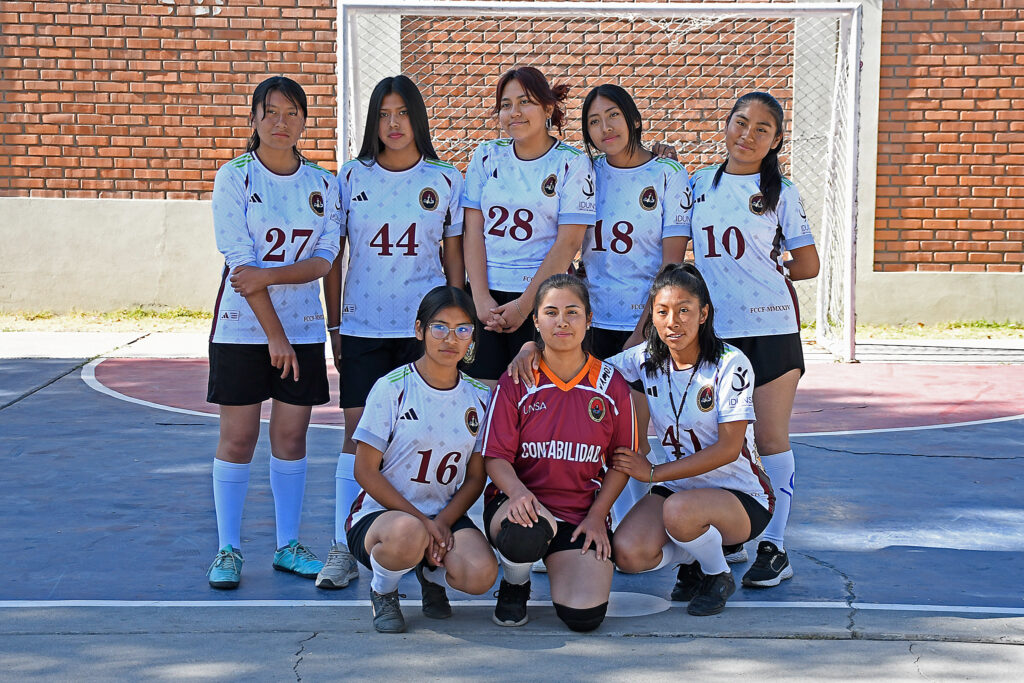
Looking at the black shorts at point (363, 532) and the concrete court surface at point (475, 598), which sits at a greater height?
the black shorts at point (363, 532)


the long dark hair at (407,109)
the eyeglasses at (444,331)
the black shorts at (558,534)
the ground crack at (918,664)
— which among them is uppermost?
the long dark hair at (407,109)

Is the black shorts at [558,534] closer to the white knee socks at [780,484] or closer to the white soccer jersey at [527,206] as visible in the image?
the white knee socks at [780,484]

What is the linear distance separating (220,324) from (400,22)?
8.01m

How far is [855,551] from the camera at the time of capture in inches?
173

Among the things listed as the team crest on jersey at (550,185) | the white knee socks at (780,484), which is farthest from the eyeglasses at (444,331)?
the white knee socks at (780,484)

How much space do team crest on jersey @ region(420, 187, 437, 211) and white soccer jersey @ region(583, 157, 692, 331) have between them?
62cm

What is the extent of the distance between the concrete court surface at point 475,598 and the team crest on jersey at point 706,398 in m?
0.67

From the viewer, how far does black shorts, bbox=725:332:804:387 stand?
4223 millimetres

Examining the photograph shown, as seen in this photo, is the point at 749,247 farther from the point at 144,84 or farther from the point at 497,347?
the point at 144,84

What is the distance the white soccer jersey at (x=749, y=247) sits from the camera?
4211mm

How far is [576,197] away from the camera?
4.16 meters

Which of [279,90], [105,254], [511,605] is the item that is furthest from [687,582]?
[105,254]

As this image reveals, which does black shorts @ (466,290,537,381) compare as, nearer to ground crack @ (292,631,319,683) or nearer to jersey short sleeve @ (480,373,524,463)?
jersey short sleeve @ (480,373,524,463)

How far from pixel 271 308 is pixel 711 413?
1625 mm
